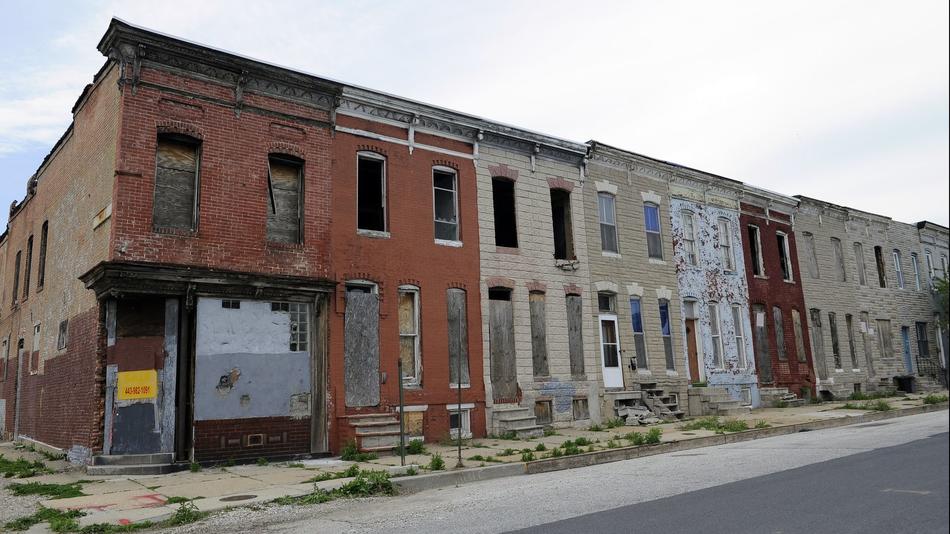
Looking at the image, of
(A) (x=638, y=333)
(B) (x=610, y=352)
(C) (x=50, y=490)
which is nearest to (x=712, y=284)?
(A) (x=638, y=333)

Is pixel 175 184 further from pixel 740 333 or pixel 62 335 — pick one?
pixel 740 333

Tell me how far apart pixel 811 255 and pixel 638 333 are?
41.1 feet

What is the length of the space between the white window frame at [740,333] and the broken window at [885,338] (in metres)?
10.7

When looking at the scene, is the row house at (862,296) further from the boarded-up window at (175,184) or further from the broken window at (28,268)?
the broken window at (28,268)

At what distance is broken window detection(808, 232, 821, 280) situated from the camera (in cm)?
2941

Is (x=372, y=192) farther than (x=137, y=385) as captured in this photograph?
Yes

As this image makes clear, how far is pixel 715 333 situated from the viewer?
24.5m

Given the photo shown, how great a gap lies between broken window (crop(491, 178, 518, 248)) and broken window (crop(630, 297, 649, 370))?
4.86m

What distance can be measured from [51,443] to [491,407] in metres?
10.7

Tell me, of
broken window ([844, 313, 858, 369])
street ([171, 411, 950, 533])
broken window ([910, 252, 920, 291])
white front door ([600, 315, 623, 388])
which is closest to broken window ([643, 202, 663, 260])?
white front door ([600, 315, 623, 388])

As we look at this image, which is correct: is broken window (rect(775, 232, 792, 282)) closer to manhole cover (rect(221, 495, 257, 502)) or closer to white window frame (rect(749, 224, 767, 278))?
white window frame (rect(749, 224, 767, 278))

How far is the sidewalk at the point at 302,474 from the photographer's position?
31.3 ft

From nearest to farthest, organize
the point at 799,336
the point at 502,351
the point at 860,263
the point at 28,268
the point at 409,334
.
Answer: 1. the point at 409,334
2. the point at 502,351
3. the point at 28,268
4. the point at 799,336
5. the point at 860,263

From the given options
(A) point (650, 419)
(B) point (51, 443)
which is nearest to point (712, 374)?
(A) point (650, 419)
